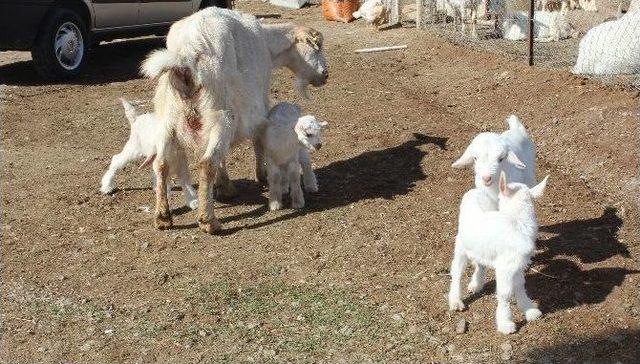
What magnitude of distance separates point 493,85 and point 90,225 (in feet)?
16.6

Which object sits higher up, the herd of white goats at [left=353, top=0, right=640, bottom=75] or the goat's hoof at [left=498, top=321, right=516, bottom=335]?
the herd of white goats at [left=353, top=0, right=640, bottom=75]

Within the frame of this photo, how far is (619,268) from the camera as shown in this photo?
4918 mm

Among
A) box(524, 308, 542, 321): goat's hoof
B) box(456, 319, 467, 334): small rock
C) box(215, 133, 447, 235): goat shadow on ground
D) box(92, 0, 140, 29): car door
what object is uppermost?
box(92, 0, 140, 29): car door

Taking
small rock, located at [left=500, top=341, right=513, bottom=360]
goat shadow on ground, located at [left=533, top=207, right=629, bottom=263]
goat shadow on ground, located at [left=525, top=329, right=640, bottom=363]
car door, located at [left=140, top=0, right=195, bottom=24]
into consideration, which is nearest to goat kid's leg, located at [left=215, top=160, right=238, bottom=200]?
goat shadow on ground, located at [left=533, top=207, right=629, bottom=263]

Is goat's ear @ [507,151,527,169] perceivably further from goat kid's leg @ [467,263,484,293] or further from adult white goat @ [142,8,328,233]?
adult white goat @ [142,8,328,233]

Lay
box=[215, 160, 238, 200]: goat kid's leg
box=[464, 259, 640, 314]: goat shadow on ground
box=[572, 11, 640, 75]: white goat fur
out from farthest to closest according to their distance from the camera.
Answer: box=[572, 11, 640, 75]: white goat fur → box=[215, 160, 238, 200]: goat kid's leg → box=[464, 259, 640, 314]: goat shadow on ground

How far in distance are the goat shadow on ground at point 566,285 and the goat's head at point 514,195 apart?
547 millimetres

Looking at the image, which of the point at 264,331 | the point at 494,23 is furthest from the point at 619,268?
the point at 494,23

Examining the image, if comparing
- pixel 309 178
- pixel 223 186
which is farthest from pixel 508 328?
pixel 223 186

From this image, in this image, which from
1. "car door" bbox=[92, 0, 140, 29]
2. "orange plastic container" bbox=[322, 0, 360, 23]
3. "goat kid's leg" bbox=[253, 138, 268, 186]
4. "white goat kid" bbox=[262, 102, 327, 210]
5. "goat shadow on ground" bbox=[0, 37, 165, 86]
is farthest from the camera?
"orange plastic container" bbox=[322, 0, 360, 23]

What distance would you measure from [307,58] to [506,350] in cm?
375

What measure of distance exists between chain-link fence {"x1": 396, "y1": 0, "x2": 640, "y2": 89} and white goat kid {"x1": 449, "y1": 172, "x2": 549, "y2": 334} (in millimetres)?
4643

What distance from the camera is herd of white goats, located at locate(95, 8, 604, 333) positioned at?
179 inches

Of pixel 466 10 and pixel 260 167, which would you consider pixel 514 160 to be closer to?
pixel 260 167
